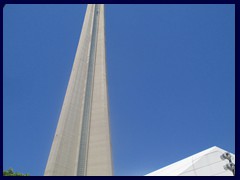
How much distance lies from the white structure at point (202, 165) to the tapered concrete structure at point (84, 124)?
655cm

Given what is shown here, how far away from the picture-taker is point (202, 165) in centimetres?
1812

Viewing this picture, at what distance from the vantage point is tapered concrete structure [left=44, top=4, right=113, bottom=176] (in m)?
12.3

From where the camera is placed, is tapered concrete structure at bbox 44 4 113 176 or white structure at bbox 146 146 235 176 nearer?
tapered concrete structure at bbox 44 4 113 176

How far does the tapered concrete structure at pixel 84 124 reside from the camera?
1230cm

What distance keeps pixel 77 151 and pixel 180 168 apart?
27.2ft

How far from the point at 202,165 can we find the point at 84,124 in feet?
26.6

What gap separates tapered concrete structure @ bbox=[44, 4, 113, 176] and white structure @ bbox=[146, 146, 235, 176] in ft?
21.5

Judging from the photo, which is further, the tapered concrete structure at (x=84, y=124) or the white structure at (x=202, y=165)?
the white structure at (x=202, y=165)

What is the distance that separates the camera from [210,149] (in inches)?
774
